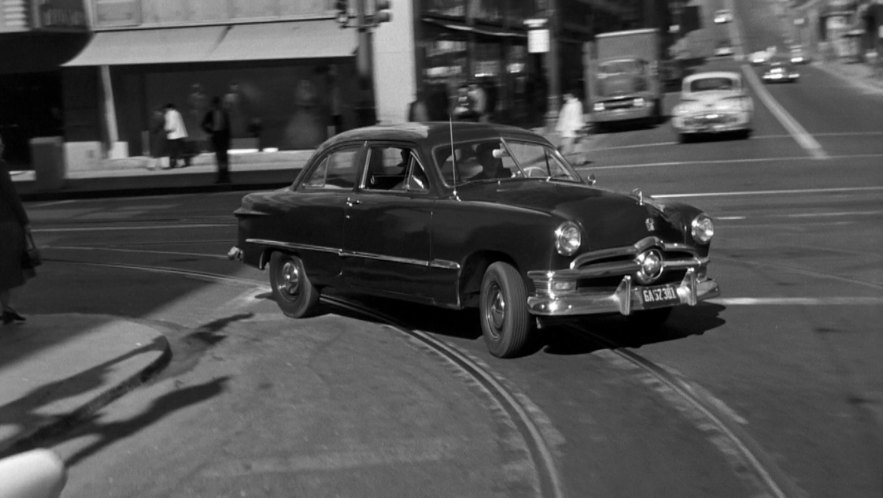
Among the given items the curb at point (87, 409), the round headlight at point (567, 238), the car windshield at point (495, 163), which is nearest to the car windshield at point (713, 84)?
the car windshield at point (495, 163)

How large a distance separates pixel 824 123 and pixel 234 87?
16422mm

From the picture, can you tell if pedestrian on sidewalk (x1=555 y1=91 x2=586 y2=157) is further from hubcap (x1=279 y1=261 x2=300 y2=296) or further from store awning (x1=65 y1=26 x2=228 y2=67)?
hubcap (x1=279 y1=261 x2=300 y2=296)

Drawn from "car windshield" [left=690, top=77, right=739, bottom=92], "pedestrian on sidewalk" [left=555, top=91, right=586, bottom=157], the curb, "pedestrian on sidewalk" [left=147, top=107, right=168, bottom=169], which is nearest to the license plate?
the curb

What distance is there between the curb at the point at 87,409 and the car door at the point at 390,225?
1638mm

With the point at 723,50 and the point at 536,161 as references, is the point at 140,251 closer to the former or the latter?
the point at 536,161

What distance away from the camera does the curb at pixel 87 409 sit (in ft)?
21.7

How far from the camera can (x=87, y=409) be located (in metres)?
7.34

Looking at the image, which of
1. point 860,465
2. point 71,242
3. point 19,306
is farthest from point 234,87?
point 860,465

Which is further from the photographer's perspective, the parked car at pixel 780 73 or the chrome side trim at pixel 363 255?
the parked car at pixel 780 73

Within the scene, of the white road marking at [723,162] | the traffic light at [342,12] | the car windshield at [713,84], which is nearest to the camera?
the traffic light at [342,12]

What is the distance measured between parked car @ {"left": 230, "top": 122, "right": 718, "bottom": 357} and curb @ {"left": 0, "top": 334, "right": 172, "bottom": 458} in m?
1.71

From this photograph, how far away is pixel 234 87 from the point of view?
1222 inches

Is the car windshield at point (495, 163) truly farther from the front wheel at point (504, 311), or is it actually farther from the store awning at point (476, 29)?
the store awning at point (476, 29)

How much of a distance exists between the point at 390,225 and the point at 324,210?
925 mm
